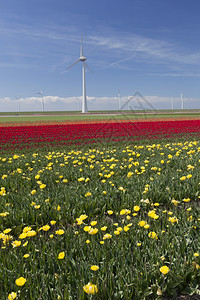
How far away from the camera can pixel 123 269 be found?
2.55 metres

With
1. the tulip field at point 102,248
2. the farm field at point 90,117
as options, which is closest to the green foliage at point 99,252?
the tulip field at point 102,248

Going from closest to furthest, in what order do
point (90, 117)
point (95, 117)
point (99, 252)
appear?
point (99, 252) → point (90, 117) → point (95, 117)

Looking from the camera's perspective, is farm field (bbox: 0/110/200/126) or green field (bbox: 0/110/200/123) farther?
green field (bbox: 0/110/200/123)

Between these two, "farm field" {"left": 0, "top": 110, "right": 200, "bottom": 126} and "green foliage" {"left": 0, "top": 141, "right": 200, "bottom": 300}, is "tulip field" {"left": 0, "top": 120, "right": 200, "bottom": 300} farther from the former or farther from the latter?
"farm field" {"left": 0, "top": 110, "right": 200, "bottom": 126}

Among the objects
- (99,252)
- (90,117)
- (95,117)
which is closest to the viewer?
(99,252)

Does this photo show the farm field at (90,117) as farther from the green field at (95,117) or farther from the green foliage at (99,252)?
the green foliage at (99,252)

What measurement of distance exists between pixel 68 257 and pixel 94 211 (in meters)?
1.81

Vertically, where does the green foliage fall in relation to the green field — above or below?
below

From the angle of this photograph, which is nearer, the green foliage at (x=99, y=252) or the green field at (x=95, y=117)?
the green foliage at (x=99, y=252)

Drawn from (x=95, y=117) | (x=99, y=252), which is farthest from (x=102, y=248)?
(x=95, y=117)

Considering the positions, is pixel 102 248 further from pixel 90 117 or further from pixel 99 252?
pixel 90 117

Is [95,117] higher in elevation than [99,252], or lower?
higher

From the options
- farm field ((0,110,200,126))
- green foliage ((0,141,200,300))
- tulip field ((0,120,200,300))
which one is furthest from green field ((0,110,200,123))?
green foliage ((0,141,200,300))

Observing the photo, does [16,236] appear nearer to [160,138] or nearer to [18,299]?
[18,299]
